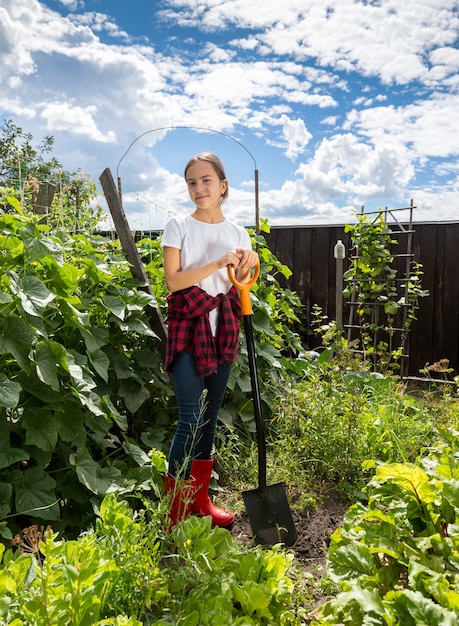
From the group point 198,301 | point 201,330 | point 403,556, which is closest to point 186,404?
point 201,330

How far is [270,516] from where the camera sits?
2316mm

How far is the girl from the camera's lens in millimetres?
2221

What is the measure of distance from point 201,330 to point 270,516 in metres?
0.77

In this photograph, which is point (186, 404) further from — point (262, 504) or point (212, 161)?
point (212, 161)

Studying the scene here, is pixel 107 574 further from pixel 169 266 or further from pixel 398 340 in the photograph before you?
pixel 398 340

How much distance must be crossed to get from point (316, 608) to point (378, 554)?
49 cm

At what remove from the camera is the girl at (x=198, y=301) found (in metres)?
2.22

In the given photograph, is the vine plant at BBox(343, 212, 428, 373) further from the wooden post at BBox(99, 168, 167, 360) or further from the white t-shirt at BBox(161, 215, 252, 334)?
the white t-shirt at BBox(161, 215, 252, 334)

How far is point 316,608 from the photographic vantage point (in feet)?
6.24

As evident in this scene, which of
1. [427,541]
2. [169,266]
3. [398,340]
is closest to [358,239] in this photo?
[398,340]

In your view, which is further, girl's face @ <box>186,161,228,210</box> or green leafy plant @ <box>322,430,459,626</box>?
girl's face @ <box>186,161,228,210</box>

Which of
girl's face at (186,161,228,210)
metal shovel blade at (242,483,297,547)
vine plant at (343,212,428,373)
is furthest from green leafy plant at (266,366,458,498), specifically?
vine plant at (343,212,428,373)

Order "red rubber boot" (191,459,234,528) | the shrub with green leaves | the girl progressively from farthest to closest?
"red rubber boot" (191,459,234,528)
the girl
the shrub with green leaves

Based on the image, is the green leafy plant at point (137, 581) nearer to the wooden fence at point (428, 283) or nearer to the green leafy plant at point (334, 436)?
the green leafy plant at point (334, 436)
